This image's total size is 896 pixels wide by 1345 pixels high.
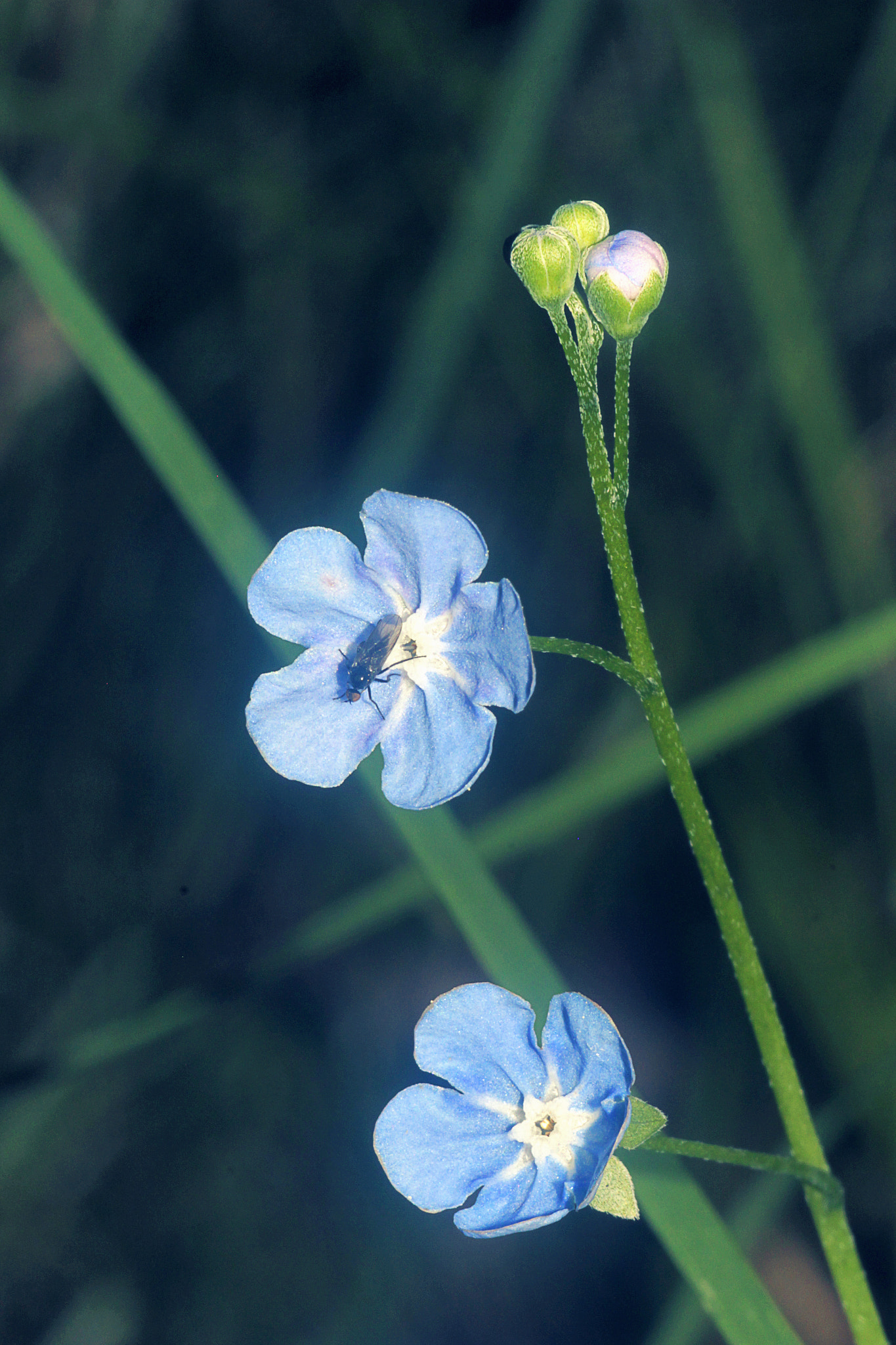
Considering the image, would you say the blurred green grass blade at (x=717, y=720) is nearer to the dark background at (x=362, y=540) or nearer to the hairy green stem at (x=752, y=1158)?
the dark background at (x=362, y=540)

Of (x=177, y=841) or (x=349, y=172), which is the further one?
(x=349, y=172)

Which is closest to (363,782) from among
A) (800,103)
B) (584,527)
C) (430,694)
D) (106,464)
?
(430,694)

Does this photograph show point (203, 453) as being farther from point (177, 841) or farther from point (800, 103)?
point (800, 103)

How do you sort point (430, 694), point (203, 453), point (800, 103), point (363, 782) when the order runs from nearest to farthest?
point (430, 694), point (363, 782), point (203, 453), point (800, 103)

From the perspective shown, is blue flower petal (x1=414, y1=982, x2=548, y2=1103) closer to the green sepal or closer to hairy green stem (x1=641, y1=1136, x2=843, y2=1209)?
hairy green stem (x1=641, y1=1136, x2=843, y2=1209)

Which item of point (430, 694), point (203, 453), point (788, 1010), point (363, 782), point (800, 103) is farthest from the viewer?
point (800, 103)

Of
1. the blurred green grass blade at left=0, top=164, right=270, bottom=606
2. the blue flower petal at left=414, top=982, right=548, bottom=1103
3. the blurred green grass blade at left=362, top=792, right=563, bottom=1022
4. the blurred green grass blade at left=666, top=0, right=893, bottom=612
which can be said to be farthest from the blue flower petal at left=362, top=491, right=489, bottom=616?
the blurred green grass blade at left=666, top=0, right=893, bottom=612
